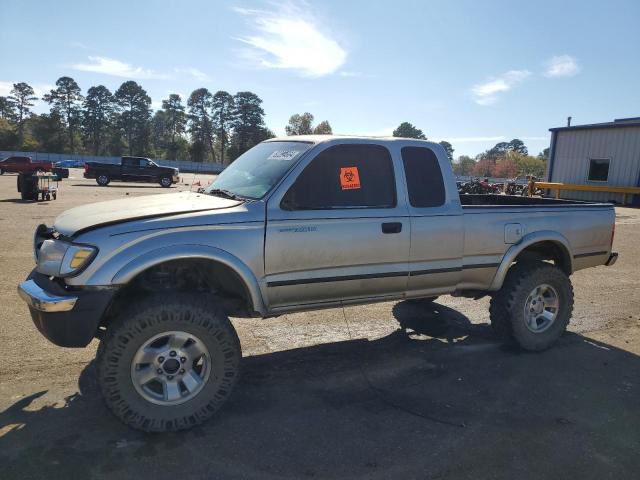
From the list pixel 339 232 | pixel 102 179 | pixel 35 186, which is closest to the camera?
pixel 339 232

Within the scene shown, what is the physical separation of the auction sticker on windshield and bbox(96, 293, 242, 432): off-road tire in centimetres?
132

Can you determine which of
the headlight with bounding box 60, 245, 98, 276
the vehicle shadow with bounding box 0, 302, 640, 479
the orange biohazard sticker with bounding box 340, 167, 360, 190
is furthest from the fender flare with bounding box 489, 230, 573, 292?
the headlight with bounding box 60, 245, 98, 276

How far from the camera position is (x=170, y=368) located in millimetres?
3260

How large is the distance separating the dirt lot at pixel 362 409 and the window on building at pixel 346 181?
1.51 m

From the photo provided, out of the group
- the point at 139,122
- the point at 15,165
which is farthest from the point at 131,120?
the point at 15,165

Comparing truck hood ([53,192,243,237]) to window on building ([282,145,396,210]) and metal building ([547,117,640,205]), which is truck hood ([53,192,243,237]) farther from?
metal building ([547,117,640,205])

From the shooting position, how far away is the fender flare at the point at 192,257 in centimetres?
307

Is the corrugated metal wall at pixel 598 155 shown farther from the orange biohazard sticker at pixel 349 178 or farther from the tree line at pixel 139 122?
the tree line at pixel 139 122

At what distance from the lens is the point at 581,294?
7.13 meters

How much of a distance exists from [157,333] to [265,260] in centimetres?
89

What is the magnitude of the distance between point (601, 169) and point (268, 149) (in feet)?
99.7

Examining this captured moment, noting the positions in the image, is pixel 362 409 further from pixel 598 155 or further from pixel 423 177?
pixel 598 155

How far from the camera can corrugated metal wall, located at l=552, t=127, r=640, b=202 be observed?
27.2 metres

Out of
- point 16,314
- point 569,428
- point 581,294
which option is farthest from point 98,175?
point 569,428
